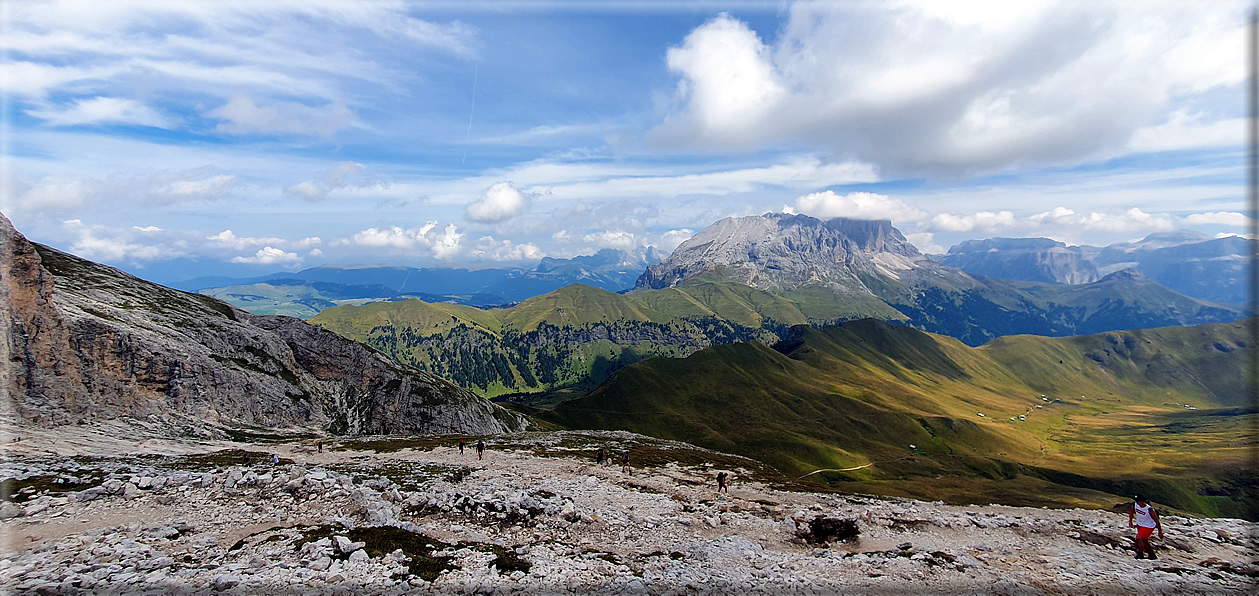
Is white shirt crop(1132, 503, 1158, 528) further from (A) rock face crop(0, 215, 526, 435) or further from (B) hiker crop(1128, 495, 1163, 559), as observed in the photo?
(A) rock face crop(0, 215, 526, 435)

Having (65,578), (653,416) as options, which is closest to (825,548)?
(65,578)

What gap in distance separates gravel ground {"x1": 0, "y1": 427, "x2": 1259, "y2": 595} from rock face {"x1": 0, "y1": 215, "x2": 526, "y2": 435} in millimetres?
24562

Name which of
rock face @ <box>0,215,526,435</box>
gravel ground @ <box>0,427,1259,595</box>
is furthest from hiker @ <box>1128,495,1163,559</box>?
rock face @ <box>0,215,526,435</box>

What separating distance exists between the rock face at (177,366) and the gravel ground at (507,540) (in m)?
24.6

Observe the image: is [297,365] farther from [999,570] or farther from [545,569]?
[999,570]

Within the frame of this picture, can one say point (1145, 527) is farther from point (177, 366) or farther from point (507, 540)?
point (177, 366)

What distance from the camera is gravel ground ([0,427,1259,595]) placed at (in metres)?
18.4

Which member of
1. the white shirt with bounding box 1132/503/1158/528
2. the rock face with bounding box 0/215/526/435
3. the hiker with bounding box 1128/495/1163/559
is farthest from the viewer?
the rock face with bounding box 0/215/526/435

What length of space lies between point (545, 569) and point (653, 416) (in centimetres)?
18342

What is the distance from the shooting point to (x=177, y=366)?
2793 inches

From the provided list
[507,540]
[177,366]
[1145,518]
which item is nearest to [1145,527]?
[1145,518]

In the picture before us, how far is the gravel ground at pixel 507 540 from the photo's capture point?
1841 cm

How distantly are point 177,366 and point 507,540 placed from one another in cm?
7637

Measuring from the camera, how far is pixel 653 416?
654 ft
